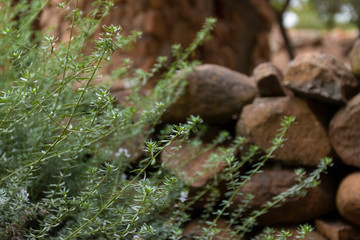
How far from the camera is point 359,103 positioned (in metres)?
2.05

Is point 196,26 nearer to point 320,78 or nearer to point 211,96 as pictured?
point 211,96

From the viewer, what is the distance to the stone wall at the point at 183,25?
438cm

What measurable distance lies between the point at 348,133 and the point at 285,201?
1.49 feet

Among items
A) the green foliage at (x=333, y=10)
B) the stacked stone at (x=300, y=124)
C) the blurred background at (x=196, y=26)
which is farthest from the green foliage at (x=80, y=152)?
the green foliage at (x=333, y=10)

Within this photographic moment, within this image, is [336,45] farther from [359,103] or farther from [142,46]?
[359,103]

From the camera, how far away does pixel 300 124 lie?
218cm

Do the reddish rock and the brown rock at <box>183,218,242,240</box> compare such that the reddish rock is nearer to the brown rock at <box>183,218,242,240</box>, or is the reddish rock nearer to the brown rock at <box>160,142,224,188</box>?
the brown rock at <box>160,142,224,188</box>

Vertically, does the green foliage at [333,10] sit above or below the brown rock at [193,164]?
below

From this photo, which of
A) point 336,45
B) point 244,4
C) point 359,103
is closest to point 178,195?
point 359,103

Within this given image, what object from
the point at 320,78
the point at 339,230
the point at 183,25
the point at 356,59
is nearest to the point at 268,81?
the point at 320,78

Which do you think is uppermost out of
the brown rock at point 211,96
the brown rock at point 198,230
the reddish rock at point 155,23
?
the reddish rock at point 155,23

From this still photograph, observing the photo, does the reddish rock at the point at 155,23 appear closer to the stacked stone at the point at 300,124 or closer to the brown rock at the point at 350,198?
the stacked stone at the point at 300,124

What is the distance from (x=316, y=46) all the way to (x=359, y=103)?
6229mm

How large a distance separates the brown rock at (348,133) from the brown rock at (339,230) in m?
0.31
